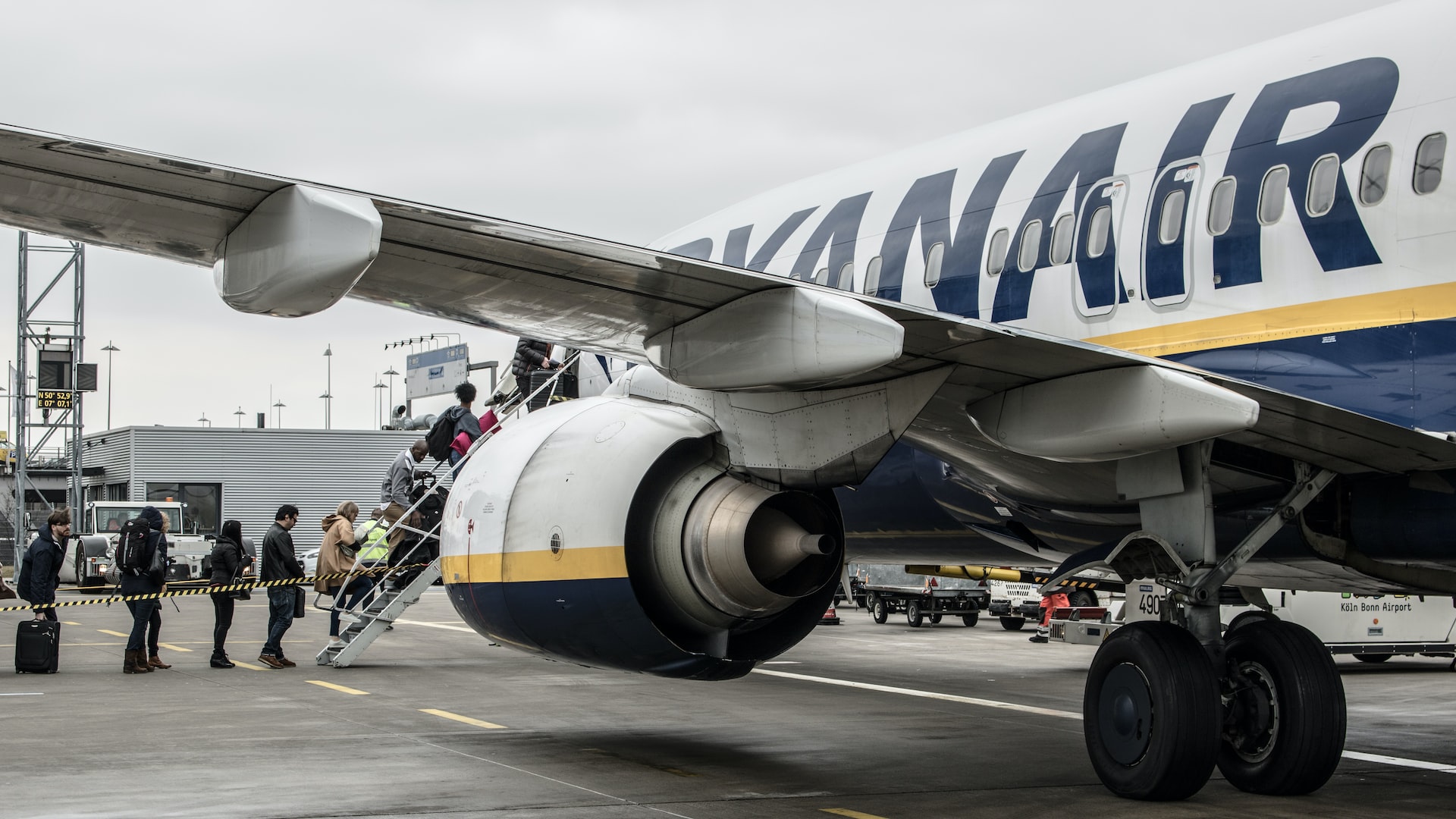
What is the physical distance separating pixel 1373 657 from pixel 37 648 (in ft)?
53.5

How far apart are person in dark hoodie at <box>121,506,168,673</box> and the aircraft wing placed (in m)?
10.5

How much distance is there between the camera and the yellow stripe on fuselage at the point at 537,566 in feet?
26.8

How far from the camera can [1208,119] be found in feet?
26.0

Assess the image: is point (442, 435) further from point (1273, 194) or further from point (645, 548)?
point (1273, 194)

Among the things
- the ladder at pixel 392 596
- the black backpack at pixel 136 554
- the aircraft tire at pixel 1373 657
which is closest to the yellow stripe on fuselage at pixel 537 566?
the ladder at pixel 392 596

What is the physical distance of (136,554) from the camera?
15.7 m

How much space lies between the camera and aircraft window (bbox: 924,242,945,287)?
9.48m

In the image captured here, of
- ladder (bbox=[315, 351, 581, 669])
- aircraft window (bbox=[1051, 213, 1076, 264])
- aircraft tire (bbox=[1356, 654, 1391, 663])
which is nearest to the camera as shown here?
aircraft window (bbox=[1051, 213, 1076, 264])

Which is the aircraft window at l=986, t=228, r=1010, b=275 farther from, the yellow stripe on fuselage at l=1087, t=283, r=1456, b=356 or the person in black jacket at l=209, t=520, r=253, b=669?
the person in black jacket at l=209, t=520, r=253, b=669

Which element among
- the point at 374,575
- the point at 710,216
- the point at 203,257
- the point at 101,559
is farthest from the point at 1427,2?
the point at 101,559

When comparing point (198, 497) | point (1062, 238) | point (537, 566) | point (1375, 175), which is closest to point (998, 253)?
point (1062, 238)

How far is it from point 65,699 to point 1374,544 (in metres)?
11.1

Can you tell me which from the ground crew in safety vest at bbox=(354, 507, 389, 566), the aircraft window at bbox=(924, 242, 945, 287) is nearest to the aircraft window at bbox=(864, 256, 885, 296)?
the aircraft window at bbox=(924, 242, 945, 287)

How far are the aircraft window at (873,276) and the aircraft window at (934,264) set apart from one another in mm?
473
